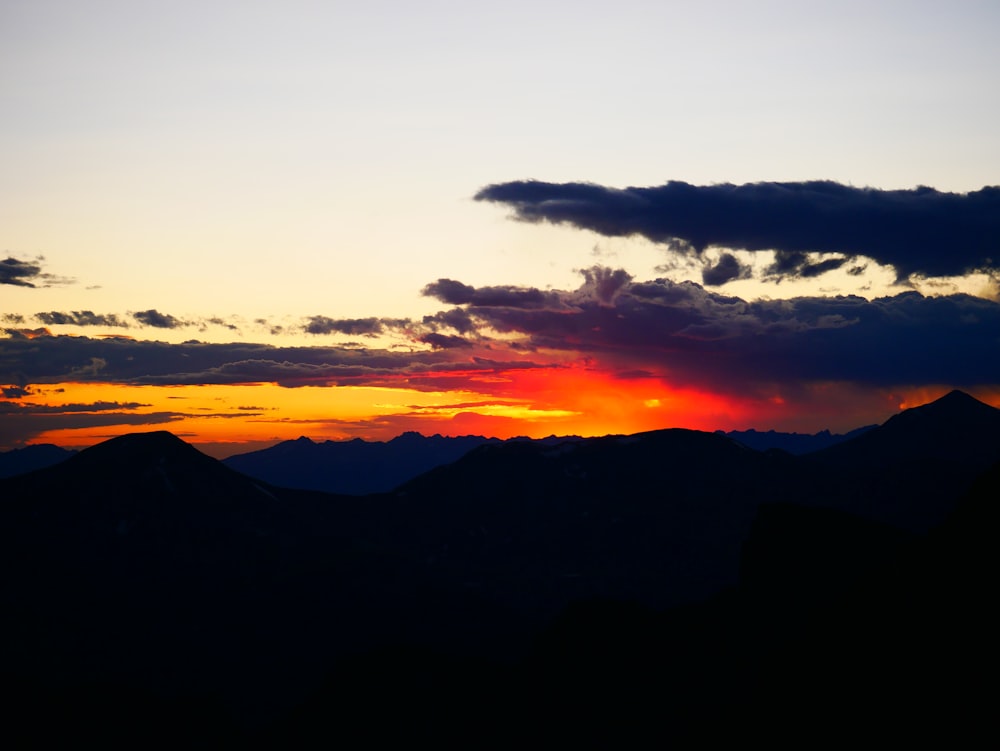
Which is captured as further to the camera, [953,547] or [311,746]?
[311,746]

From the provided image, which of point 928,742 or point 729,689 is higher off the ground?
point 928,742

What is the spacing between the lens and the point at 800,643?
130 metres

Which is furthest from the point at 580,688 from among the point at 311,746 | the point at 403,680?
the point at 311,746

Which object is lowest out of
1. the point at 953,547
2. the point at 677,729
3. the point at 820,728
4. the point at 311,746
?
the point at 311,746

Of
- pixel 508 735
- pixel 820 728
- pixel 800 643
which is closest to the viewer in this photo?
pixel 820 728

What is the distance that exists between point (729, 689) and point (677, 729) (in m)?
11.7

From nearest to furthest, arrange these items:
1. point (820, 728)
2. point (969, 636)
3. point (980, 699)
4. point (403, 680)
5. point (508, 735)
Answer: point (980, 699) → point (969, 636) → point (820, 728) → point (508, 735) → point (403, 680)

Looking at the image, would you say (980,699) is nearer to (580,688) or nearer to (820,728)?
(820,728)

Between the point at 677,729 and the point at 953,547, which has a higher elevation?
the point at 953,547

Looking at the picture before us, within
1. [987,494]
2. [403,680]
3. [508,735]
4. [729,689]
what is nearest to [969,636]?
[987,494]

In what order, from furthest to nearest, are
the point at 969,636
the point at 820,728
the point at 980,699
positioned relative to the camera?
the point at 820,728 < the point at 969,636 < the point at 980,699

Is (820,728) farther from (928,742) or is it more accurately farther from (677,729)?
(677,729)

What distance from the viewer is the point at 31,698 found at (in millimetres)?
195875

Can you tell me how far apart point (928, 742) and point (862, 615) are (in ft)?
98.4
